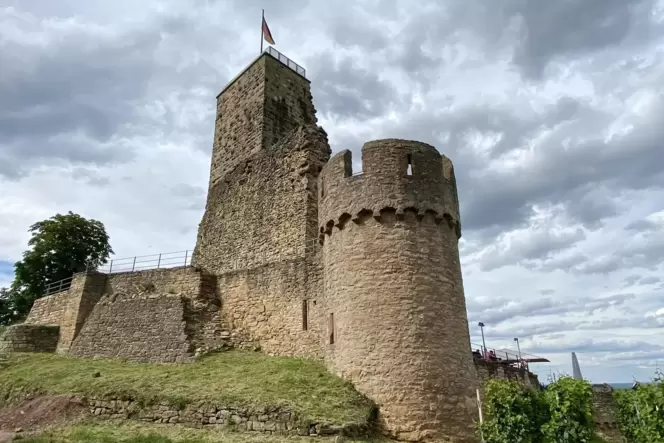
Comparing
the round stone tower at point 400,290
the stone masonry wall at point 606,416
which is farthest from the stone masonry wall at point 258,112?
the stone masonry wall at point 606,416

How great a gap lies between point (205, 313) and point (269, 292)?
10.0 feet

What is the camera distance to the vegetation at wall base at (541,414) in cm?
1035

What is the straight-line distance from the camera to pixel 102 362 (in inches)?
733

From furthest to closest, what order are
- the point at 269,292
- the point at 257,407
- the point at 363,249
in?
1. the point at 269,292
2. the point at 363,249
3. the point at 257,407

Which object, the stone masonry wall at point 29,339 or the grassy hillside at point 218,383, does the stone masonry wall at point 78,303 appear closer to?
the stone masonry wall at point 29,339

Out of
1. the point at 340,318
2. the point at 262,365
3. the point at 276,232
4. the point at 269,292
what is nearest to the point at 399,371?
the point at 340,318

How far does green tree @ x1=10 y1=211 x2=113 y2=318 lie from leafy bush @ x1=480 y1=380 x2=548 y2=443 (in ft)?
99.8

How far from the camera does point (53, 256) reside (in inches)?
1352

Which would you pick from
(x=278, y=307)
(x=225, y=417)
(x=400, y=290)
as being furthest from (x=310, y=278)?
(x=225, y=417)

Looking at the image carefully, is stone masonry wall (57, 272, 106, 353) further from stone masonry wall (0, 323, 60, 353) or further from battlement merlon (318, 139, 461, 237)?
battlement merlon (318, 139, 461, 237)

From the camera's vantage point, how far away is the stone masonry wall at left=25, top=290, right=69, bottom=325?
25.7 metres

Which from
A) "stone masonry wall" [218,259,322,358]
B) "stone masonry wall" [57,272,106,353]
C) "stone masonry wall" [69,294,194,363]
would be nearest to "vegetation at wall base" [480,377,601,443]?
"stone masonry wall" [218,259,322,358]

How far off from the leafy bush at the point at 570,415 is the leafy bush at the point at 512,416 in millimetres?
371

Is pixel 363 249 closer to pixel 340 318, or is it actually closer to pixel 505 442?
pixel 340 318
